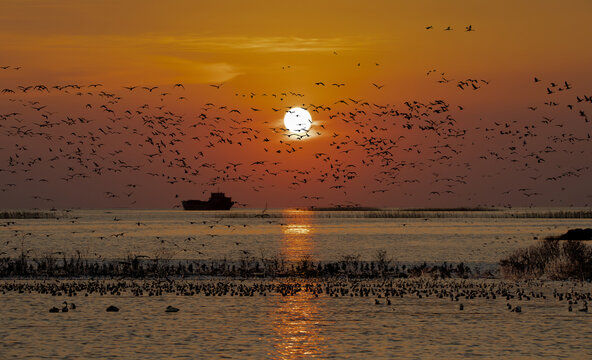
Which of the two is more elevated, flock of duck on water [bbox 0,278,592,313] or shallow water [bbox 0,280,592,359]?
flock of duck on water [bbox 0,278,592,313]

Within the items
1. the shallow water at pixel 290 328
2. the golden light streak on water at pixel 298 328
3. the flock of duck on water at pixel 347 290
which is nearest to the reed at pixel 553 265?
the flock of duck on water at pixel 347 290

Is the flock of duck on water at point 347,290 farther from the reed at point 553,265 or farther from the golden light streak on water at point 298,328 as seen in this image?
the reed at point 553,265

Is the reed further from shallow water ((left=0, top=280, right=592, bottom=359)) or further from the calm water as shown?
the calm water

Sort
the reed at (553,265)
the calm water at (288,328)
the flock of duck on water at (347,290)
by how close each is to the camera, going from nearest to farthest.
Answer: the calm water at (288,328) < the flock of duck on water at (347,290) < the reed at (553,265)

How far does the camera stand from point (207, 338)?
97.2 ft

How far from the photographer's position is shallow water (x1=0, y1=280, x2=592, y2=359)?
88.9ft

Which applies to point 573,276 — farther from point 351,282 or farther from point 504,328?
point 504,328

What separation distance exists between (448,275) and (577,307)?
16056mm

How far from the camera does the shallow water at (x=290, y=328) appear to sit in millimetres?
27094

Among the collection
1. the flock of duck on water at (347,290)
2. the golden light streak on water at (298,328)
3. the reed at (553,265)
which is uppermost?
the reed at (553,265)

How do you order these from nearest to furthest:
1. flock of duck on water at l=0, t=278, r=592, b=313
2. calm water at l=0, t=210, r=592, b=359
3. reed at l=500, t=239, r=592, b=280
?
calm water at l=0, t=210, r=592, b=359, flock of duck on water at l=0, t=278, r=592, b=313, reed at l=500, t=239, r=592, b=280

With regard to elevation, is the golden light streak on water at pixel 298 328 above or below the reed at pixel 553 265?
below

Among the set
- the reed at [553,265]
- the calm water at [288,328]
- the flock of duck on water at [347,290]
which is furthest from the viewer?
the reed at [553,265]

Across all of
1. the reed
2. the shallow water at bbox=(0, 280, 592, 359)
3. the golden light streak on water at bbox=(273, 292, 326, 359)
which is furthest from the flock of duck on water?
the reed
